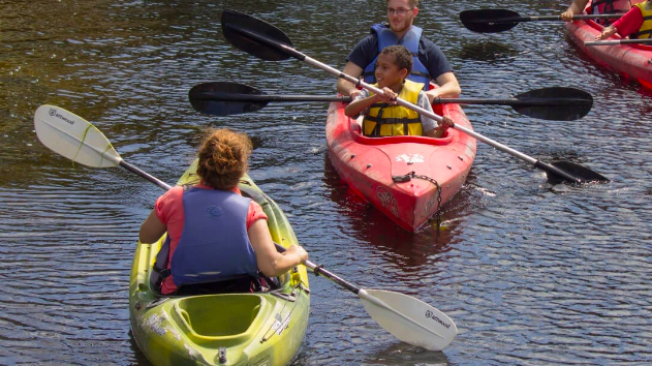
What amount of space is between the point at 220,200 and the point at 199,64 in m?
6.50

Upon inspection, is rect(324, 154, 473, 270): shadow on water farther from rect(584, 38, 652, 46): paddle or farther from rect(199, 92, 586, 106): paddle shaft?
rect(584, 38, 652, 46): paddle

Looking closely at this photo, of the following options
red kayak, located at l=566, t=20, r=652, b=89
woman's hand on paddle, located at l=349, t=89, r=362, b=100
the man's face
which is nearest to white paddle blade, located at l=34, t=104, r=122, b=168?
woman's hand on paddle, located at l=349, t=89, r=362, b=100

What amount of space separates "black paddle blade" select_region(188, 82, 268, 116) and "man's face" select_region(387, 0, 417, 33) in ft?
4.28

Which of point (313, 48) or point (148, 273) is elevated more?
point (148, 273)

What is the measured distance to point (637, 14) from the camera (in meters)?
10.2

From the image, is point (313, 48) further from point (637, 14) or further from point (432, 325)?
point (432, 325)

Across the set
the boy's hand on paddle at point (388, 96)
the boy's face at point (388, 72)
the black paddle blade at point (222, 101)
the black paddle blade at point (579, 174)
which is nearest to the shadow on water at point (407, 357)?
the boy's hand on paddle at point (388, 96)

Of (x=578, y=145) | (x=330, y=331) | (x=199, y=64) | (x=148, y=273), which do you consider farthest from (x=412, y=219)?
(x=199, y=64)

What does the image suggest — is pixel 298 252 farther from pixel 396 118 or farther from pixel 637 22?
pixel 637 22

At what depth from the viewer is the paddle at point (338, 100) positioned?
26.1ft

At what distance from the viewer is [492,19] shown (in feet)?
38.5

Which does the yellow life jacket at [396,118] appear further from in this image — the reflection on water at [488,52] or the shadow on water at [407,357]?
the reflection on water at [488,52]

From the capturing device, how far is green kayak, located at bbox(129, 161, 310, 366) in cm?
412

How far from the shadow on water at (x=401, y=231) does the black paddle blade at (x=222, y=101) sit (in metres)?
1.39
